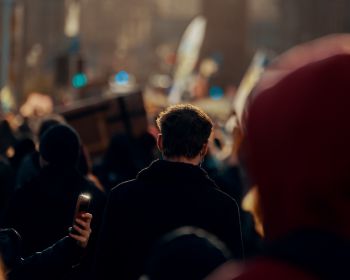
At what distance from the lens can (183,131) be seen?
417cm

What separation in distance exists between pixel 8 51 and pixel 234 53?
161ft

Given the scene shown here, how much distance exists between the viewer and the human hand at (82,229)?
3875 millimetres

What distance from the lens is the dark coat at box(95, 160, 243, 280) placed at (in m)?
3.89

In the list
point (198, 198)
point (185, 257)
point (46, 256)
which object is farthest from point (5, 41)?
point (185, 257)

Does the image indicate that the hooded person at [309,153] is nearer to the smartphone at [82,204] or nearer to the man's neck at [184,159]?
the smartphone at [82,204]

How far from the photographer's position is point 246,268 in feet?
5.24

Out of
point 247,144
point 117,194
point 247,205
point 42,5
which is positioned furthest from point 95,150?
point 42,5

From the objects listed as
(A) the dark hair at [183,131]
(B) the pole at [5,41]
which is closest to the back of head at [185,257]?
(A) the dark hair at [183,131]

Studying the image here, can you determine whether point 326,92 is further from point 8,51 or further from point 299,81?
point 8,51

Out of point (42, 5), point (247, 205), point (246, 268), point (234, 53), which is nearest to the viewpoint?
point (246, 268)

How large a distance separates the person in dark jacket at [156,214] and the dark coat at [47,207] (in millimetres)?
1567

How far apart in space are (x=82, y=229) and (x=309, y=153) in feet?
7.53

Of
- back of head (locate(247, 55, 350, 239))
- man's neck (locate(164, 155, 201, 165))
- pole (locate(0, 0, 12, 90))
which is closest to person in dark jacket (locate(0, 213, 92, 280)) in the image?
man's neck (locate(164, 155, 201, 165))

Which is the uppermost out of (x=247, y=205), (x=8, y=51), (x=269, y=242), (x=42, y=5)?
(x=269, y=242)
